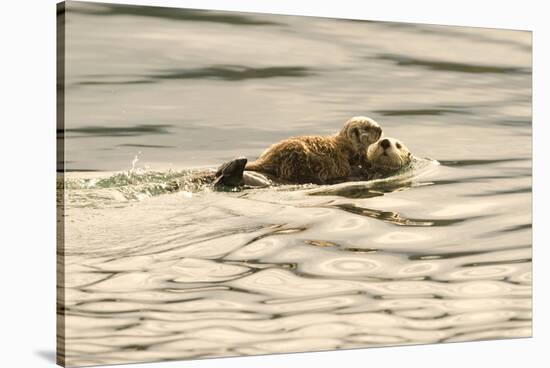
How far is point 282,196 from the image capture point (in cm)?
614

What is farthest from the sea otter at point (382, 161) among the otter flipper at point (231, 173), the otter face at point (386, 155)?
the otter flipper at point (231, 173)

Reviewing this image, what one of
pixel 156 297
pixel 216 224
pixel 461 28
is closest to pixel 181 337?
pixel 156 297

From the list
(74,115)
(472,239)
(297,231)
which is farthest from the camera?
(472,239)

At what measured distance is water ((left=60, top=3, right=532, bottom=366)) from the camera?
5707mm

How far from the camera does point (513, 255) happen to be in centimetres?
669

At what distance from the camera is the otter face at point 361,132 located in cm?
631

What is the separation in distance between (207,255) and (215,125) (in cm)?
72

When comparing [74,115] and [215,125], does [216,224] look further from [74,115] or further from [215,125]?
[74,115]

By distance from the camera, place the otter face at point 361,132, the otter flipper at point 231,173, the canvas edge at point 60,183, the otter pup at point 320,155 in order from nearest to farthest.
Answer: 1. the canvas edge at point 60,183
2. the otter flipper at point 231,173
3. the otter pup at point 320,155
4. the otter face at point 361,132

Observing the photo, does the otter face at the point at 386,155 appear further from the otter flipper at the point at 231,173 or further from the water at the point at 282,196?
the otter flipper at the point at 231,173

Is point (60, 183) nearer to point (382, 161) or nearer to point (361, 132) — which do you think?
point (361, 132)

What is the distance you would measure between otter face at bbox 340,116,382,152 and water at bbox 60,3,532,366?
5cm

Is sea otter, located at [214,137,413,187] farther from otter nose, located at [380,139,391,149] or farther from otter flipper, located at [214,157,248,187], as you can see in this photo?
otter flipper, located at [214,157,248,187]

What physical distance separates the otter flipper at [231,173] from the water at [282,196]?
51mm
